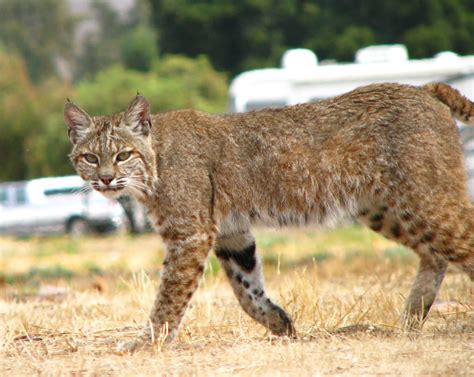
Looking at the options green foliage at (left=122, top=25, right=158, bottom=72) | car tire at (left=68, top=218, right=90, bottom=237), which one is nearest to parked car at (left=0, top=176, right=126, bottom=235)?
car tire at (left=68, top=218, right=90, bottom=237)

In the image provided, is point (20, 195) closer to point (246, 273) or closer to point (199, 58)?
point (199, 58)

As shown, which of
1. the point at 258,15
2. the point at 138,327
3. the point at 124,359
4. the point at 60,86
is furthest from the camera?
the point at 60,86

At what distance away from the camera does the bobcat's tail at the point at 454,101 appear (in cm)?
790

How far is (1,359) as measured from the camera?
7.01 m

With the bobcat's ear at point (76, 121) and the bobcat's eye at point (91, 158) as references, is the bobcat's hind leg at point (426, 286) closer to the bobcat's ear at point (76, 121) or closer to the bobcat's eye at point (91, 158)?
the bobcat's eye at point (91, 158)

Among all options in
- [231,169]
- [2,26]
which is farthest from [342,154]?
[2,26]

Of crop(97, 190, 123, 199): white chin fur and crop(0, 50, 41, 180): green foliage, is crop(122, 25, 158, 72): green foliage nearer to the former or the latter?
crop(0, 50, 41, 180): green foliage

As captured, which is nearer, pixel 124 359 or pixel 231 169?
pixel 124 359

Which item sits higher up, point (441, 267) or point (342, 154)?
point (342, 154)

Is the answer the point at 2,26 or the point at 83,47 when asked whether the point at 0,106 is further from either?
the point at 83,47

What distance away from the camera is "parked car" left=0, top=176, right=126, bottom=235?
31.9m

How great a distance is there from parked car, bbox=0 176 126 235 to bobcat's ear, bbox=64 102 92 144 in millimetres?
22818

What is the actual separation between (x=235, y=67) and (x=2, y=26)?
39.9m

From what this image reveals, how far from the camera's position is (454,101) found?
792 centimetres
